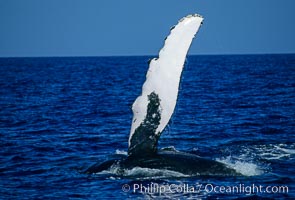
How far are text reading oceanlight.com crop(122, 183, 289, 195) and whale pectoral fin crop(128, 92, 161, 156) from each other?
56 cm

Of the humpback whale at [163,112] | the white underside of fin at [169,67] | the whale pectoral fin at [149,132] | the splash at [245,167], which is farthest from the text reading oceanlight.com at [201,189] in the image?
the white underside of fin at [169,67]

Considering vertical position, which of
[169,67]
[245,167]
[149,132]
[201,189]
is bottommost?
[201,189]

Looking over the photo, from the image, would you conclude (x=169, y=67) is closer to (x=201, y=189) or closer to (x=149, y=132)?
(x=149, y=132)

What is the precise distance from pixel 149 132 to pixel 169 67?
1.10 metres

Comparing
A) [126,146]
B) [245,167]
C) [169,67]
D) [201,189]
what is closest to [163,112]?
[169,67]

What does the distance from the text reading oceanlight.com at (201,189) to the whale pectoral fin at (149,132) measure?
56cm

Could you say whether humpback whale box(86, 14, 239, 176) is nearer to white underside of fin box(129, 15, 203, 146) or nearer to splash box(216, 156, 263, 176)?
white underside of fin box(129, 15, 203, 146)

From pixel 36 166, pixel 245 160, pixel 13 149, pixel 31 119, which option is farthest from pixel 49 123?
pixel 245 160

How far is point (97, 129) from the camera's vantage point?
18.3 metres

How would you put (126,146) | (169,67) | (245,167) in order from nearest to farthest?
(169,67) → (245,167) → (126,146)

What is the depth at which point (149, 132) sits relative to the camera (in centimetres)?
984

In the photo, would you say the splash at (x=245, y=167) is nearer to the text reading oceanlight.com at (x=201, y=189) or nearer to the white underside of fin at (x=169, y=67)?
the text reading oceanlight.com at (x=201, y=189)

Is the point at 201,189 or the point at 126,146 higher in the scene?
the point at 126,146

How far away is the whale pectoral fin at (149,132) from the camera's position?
31.7ft
